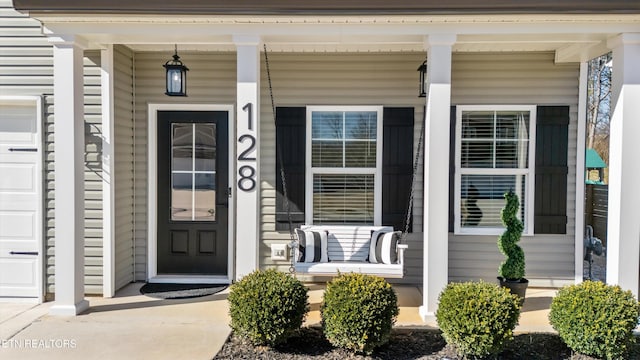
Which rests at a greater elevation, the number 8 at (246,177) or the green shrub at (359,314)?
the number 8 at (246,177)

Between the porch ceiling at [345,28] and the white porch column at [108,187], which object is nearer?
the porch ceiling at [345,28]

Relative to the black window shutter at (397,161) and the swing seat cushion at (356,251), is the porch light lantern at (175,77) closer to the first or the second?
the swing seat cushion at (356,251)

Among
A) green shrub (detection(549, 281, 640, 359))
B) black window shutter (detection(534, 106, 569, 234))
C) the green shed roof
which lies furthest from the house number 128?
the green shed roof

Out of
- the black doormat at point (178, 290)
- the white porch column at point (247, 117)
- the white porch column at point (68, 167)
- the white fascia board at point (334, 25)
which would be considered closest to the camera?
the white fascia board at point (334, 25)

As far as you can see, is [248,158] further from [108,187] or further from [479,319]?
[479,319]

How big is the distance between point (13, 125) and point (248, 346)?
3457 millimetres

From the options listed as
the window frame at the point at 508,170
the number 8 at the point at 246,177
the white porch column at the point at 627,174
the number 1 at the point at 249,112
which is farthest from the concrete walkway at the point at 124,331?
the white porch column at the point at 627,174

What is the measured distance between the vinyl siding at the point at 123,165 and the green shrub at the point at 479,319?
140 inches

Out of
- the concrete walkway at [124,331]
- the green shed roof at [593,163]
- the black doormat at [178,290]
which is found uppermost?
the green shed roof at [593,163]

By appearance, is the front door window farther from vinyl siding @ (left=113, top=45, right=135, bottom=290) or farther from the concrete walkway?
the concrete walkway

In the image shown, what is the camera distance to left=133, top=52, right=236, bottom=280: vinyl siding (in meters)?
5.33

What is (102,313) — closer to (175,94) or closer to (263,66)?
(175,94)

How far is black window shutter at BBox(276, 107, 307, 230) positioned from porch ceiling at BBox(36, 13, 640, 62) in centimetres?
126

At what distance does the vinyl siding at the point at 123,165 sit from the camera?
4941 mm
